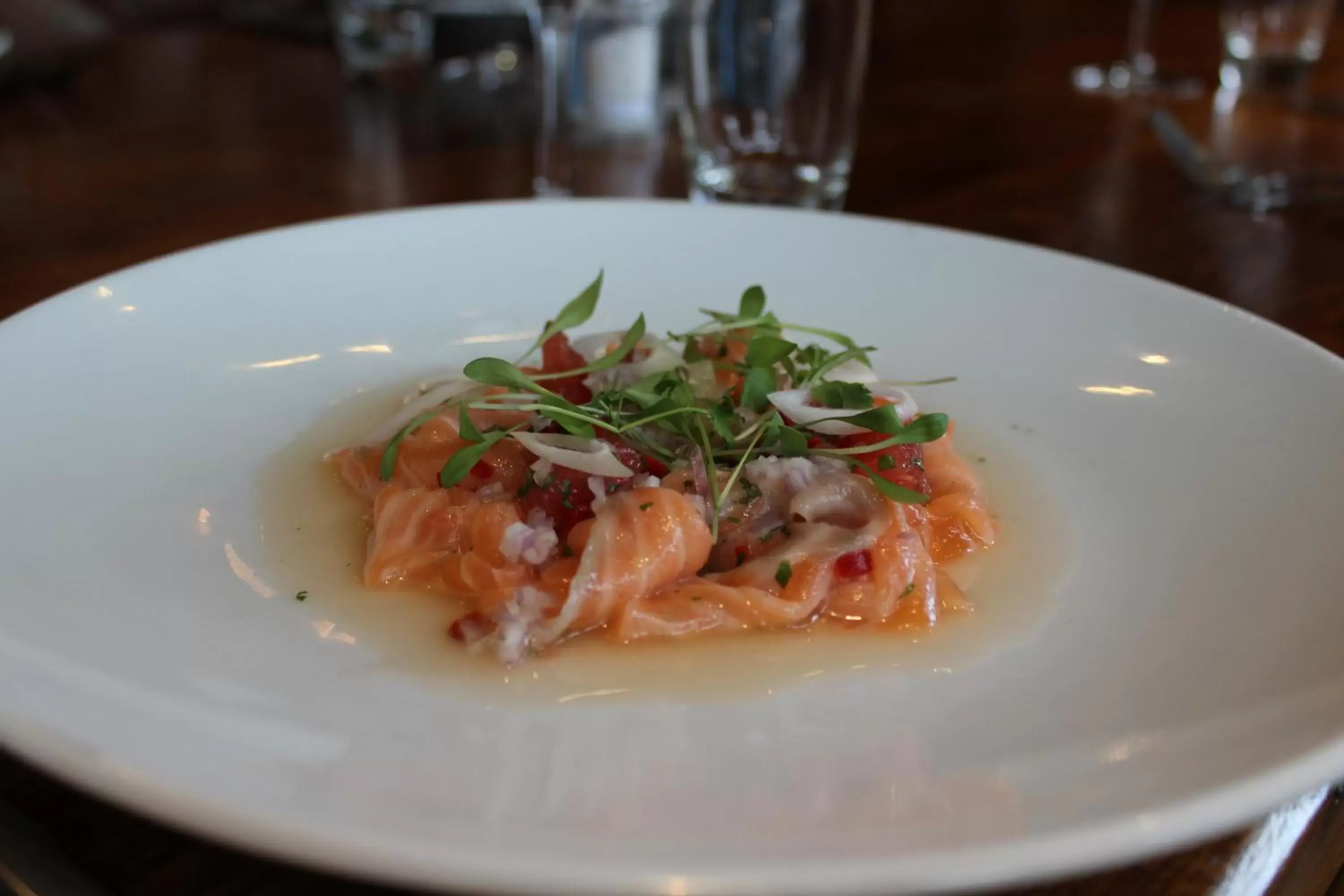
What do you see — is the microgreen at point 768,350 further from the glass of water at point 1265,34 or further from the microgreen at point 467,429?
the glass of water at point 1265,34

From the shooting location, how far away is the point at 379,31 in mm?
3311

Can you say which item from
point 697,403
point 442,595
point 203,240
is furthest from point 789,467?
point 203,240

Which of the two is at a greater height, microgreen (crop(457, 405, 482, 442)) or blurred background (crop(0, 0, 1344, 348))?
blurred background (crop(0, 0, 1344, 348))

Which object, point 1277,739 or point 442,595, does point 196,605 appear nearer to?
point 442,595

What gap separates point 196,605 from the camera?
950 mm

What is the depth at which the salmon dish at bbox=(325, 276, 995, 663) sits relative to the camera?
104cm

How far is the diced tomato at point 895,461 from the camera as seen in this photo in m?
1.20

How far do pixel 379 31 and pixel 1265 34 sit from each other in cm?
275

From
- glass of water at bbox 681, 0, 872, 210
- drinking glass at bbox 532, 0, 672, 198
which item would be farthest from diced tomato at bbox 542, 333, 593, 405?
drinking glass at bbox 532, 0, 672, 198

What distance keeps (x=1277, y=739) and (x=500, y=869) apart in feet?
1.60

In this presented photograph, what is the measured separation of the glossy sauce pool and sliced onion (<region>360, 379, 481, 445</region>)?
0.23ft

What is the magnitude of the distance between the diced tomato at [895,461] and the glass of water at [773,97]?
983 millimetres


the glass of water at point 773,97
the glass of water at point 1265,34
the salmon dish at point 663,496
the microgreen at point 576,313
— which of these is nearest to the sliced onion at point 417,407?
the salmon dish at point 663,496

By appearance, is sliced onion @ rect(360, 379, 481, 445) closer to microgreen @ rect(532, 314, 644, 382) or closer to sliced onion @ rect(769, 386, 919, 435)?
microgreen @ rect(532, 314, 644, 382)
